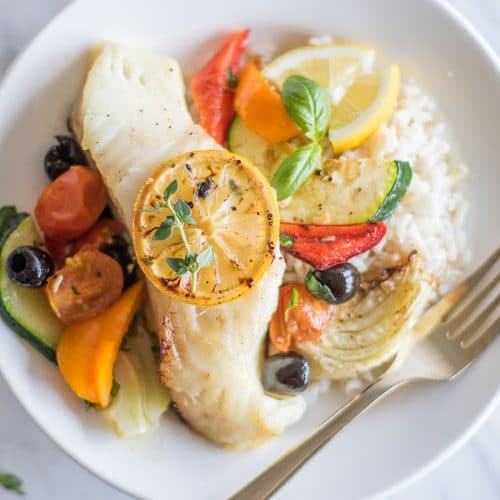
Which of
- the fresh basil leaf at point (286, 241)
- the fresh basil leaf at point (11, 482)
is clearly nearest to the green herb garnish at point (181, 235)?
the fresh basil leaf at point (286, 241)

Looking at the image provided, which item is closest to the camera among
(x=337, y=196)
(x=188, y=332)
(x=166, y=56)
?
(x=188, y=332)

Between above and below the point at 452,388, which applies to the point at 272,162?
above

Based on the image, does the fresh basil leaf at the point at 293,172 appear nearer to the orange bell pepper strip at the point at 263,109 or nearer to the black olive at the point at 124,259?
the orange bell pepper strip at the point at 263,109

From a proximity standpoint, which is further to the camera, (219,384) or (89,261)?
(89,261)

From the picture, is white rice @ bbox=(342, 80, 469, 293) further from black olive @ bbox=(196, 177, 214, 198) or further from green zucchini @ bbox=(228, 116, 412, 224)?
black olive @ bbox=(196, 177, 214, 198)

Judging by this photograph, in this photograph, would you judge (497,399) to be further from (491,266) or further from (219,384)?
(219,384)

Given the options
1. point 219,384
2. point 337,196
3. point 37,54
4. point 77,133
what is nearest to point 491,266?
point 337,196

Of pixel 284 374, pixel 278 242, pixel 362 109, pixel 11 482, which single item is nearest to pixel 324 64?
pixel 362 109

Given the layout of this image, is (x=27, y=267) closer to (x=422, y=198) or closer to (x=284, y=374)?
(x=284, y=374)
